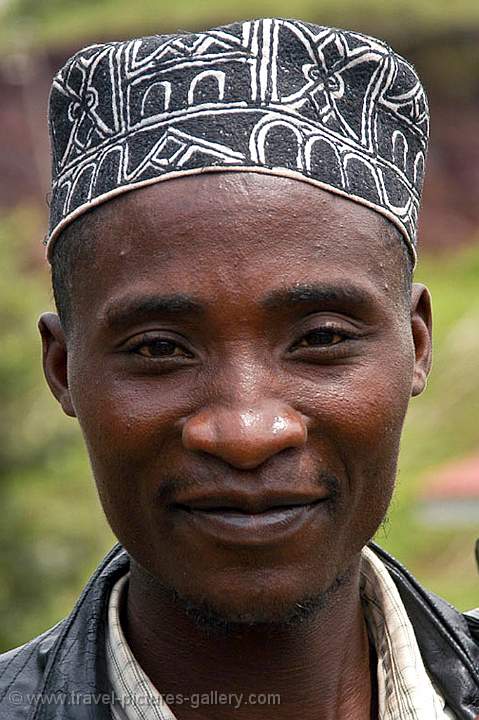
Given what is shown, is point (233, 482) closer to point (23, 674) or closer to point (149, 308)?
point (149, 308)

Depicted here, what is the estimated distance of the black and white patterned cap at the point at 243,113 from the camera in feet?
8.38

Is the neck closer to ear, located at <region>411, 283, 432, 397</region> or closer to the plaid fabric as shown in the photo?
the plaid fabric

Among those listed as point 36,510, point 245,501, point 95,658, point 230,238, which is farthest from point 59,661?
point 36,510

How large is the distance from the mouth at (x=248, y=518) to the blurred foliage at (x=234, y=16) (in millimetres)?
26438

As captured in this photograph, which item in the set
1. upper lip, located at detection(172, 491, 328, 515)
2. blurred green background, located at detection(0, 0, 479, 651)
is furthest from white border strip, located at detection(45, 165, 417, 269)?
blurred green background, located at detection(0, 0, 479, 651)

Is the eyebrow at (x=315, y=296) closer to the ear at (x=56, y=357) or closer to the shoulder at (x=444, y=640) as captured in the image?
the ear at (x=56, y=357)

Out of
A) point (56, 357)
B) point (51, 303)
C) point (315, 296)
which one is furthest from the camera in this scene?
point (51, 303)

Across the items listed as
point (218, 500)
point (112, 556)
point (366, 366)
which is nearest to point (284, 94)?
point (366, 366)

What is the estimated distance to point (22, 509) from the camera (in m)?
12.1

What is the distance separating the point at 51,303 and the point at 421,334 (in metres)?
8.77

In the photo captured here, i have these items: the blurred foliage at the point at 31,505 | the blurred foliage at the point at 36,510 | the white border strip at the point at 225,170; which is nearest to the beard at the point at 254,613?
the white border strip at the point at 225,170

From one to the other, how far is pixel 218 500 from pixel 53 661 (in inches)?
23.2

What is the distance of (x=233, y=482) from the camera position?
2412 millimetres

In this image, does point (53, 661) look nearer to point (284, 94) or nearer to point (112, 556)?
point (112, 556)
